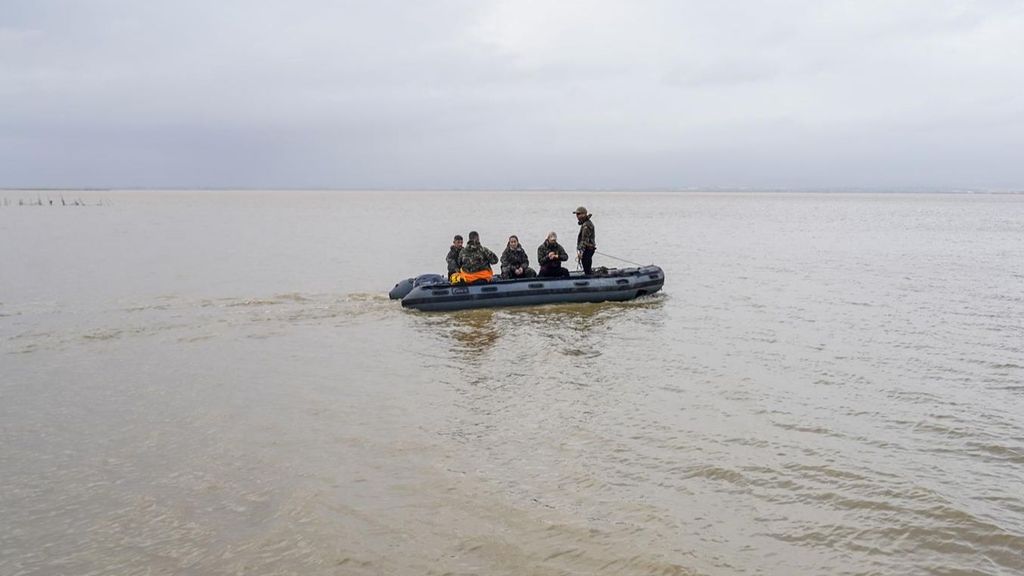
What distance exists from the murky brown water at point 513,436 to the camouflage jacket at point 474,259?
1.02m

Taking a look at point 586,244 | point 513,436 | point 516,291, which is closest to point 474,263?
point 516,291

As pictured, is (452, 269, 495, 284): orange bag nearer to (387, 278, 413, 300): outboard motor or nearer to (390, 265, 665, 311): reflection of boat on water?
(390, 265, 665, 311): reflection of boat on water

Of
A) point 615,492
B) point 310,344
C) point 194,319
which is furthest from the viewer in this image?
point 194,319

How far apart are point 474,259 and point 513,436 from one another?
830cm

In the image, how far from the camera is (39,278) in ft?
69.0

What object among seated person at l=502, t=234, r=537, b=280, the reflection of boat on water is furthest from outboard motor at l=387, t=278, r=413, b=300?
seated person at l=502, t=234, r=537, b=280

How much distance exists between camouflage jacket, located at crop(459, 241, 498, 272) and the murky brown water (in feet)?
3.34

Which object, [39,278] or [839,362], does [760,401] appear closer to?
[839,362]

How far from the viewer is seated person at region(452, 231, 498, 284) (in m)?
15.9

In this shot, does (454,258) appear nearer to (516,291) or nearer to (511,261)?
(511,261)

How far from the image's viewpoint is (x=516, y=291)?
51.7 feet

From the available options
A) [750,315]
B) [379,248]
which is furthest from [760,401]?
[379,248]

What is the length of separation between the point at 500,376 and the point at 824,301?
957 centimetres

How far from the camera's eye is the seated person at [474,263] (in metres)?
15.9
